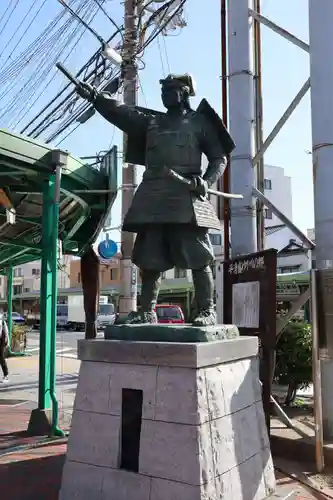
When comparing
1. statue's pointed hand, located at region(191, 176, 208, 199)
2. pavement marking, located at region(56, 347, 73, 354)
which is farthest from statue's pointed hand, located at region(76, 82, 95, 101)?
pavement marking, located at region(56, 347, 73, 354)

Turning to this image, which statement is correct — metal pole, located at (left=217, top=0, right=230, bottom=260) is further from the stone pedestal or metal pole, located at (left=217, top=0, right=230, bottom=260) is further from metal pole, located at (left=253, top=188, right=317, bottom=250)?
the stone pedestal

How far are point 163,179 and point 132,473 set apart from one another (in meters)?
2.25

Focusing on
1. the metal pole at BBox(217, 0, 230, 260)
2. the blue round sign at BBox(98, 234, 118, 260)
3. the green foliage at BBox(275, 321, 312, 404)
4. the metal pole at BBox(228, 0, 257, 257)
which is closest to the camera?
the metal pole at BBox(228, 0, 257, 257)

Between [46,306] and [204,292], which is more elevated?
[204,292]

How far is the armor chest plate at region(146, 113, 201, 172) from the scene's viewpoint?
169 inches

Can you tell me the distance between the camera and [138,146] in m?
4.70

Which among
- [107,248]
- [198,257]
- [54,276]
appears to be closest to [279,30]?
[198,257]

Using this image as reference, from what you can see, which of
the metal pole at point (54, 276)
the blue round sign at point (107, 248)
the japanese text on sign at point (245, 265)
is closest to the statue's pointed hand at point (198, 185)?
the japanese text on sign at point (245, 265)

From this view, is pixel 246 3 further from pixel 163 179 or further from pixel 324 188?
pixel 163 179

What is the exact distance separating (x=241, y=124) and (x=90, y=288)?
5265 millimetres

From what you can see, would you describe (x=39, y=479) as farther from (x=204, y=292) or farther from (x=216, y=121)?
(x=216, y=121)

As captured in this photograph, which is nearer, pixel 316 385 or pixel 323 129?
pixel 316 385

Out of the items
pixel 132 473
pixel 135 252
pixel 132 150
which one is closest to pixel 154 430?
pixel 132 473

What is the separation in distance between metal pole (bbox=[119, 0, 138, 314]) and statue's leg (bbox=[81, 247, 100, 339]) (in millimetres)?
1205
